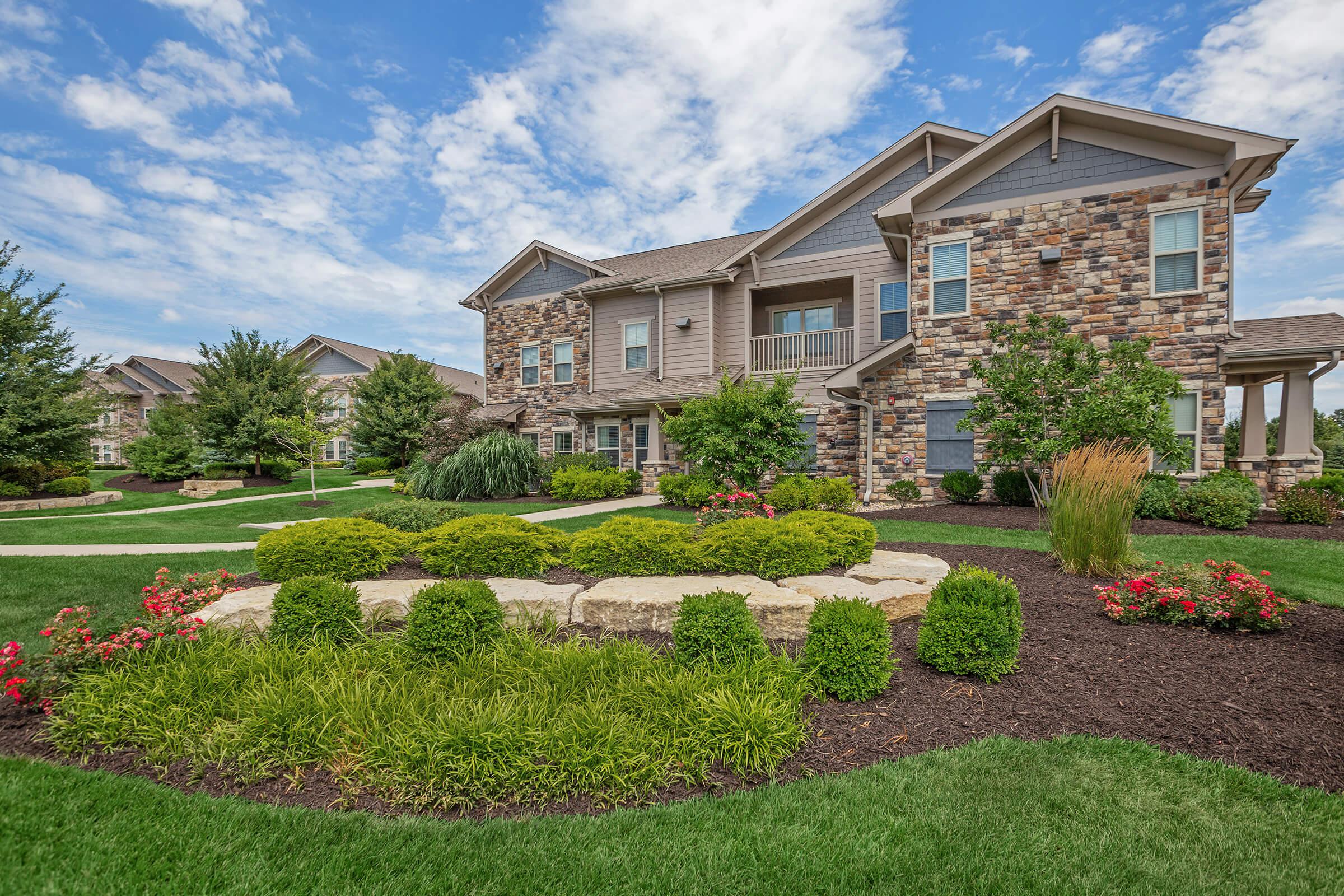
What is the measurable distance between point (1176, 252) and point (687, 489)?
1038cm

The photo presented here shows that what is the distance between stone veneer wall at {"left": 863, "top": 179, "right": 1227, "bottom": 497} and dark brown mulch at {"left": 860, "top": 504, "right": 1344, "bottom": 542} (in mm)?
1374

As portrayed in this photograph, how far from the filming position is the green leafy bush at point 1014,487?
1107cm

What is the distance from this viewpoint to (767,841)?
2184mm

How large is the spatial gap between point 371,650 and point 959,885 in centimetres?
352

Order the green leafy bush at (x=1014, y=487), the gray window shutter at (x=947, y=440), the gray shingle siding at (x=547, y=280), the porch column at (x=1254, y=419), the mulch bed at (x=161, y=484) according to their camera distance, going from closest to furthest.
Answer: the green leafy bush at (x=1014, y=487) < the gray window shutter at (x=947, y=440) < the porch column at (x=1254, y=419) < the mulch bed at (x=161, y=484) < the gray shingle siding at (x=547, y=280)

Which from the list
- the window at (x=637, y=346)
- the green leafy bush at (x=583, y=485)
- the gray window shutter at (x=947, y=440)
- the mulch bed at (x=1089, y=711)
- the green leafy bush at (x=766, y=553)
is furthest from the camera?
the window at (x=637, y=346)

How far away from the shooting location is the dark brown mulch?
8438 millimetres

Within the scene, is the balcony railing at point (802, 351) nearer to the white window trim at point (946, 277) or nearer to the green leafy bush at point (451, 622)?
the white window trim at point (946, 277)

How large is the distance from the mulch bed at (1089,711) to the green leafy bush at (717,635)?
0.49 metres

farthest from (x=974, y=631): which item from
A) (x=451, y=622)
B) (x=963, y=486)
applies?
(x=963, y=486)

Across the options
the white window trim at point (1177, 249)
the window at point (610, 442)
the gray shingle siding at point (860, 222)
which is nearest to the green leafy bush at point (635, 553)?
the white window trim at point (1177, 249)

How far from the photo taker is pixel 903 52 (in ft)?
32.4

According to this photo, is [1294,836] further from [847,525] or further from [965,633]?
[847,525]

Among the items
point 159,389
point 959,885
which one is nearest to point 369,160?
point 959,885
